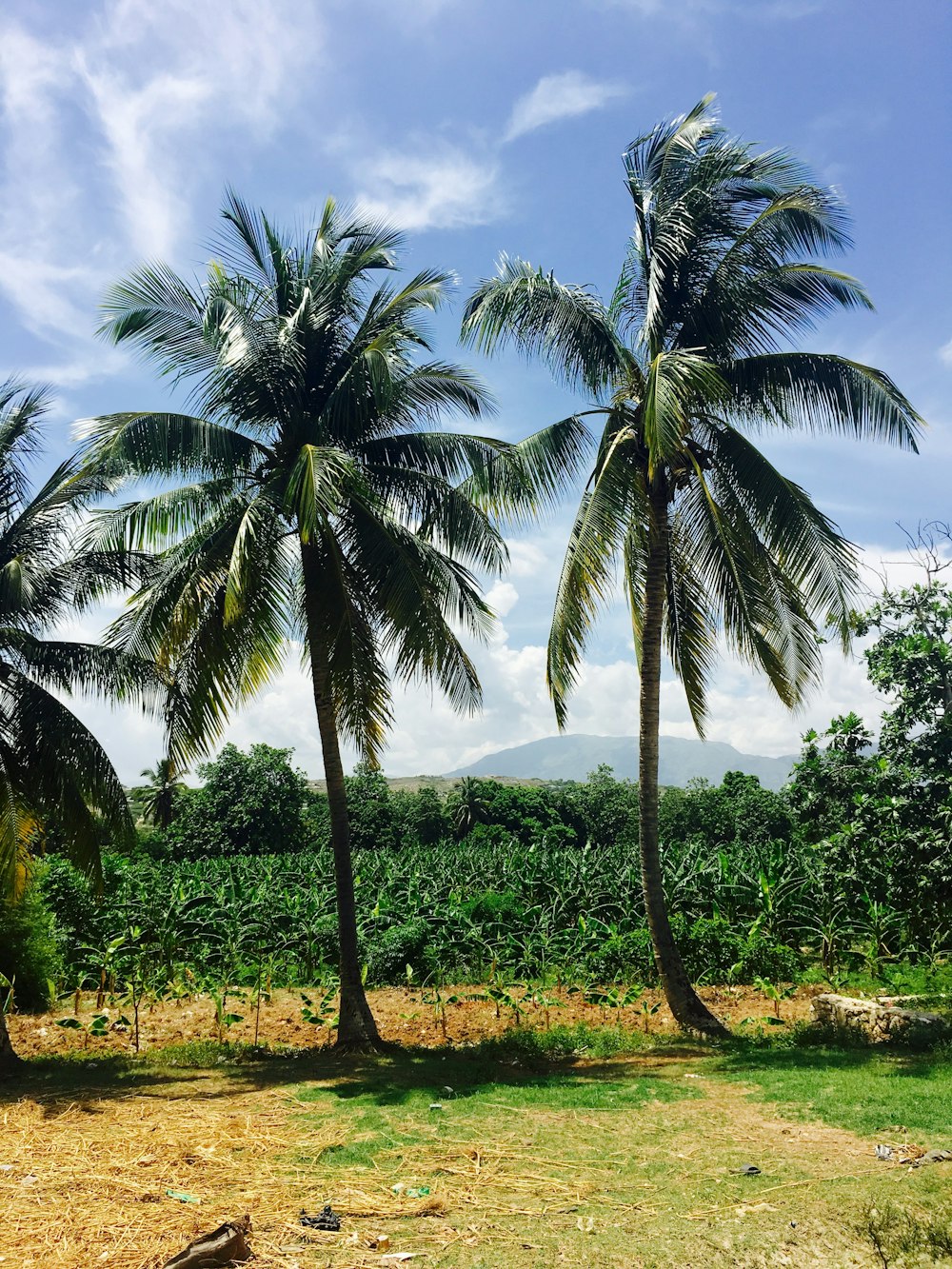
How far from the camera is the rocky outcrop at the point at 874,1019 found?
366 inches

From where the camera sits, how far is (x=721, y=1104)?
7402 mm

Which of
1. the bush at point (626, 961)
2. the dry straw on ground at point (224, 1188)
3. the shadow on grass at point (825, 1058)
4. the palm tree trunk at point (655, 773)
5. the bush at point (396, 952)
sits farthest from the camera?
the bush at point (396, 952)

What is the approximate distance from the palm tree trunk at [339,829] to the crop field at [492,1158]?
0.53m

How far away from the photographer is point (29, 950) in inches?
553

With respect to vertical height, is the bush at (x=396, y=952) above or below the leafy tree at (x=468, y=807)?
below

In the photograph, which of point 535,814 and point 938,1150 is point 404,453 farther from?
point 535,814

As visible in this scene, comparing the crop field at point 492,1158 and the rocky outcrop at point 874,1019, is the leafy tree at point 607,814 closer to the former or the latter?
the rocky outcrop at point 874,1019

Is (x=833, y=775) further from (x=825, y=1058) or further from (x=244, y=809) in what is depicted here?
(x=244, y=809)

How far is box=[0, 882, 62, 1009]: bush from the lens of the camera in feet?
44.3

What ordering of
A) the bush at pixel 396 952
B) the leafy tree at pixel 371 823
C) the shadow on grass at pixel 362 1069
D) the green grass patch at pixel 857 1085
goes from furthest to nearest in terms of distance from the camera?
the leafy tree at pixel 371 823 < the bush at pixel 396 952 < the shadow on grass at pixel 362 1069 < the green grass patch at pixel 857 1085

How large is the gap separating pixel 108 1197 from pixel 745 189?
12.0 metres

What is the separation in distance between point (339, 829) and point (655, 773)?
3.95m

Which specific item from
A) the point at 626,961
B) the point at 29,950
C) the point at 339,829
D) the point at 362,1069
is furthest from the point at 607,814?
the point at 362,1069

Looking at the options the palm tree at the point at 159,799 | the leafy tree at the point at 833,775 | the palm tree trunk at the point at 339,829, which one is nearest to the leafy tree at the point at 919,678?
the leafy tree at the point at 833,775
